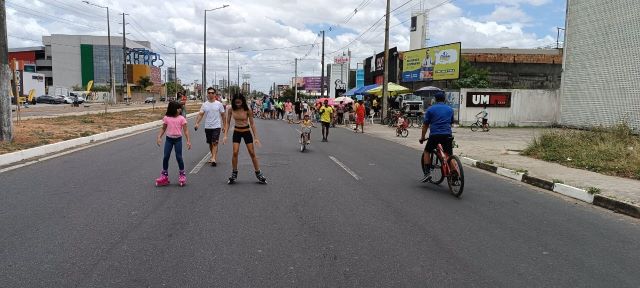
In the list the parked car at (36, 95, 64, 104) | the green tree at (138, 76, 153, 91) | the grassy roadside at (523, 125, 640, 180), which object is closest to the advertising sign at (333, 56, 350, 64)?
the green tree at (138, 76, 153, 91)

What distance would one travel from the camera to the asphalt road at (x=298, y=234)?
442cm

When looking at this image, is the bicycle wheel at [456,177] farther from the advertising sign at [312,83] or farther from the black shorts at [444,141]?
the advertising sign at [312,83]

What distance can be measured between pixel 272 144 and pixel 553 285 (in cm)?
1319

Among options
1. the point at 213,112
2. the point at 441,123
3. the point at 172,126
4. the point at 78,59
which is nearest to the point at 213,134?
the point at 213,112

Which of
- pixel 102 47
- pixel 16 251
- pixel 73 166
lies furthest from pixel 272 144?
pixel 102 47

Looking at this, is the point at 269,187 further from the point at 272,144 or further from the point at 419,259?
the point at 272,144

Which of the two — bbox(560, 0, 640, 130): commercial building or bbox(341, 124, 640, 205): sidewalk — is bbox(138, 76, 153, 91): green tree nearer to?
bbox(560, 0, 640, 130): commercial building

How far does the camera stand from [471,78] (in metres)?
39.8

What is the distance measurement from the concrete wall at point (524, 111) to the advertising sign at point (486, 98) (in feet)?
0.74

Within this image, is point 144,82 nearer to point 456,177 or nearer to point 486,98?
point 486,98

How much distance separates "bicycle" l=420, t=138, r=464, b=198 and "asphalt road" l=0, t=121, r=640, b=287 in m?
0.28

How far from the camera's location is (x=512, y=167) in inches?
471

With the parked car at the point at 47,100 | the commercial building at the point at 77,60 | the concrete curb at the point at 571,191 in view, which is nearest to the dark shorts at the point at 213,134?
the concrete curb at the point at 571,191

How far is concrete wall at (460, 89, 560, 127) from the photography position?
2864 centimetres
